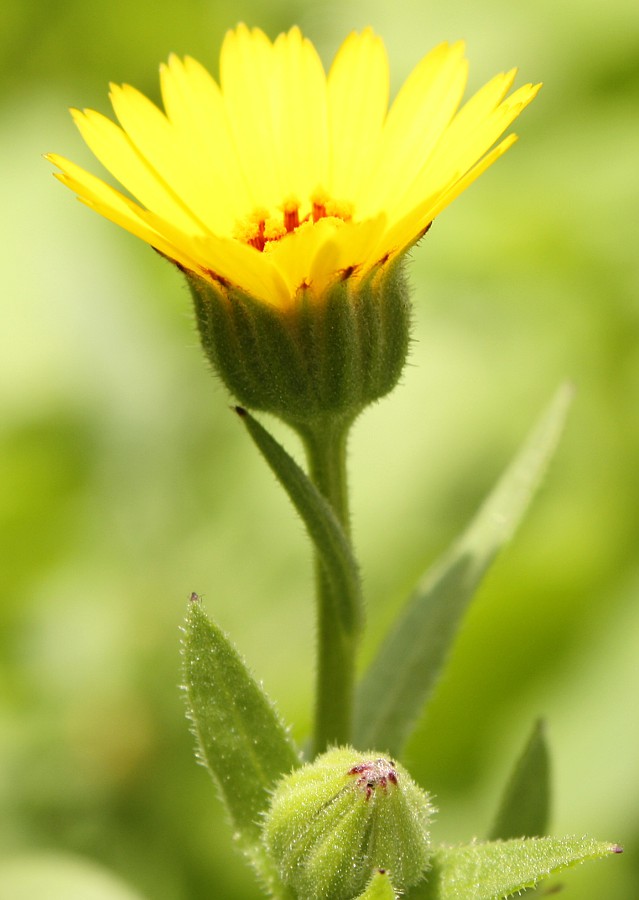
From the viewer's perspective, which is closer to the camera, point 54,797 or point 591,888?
point 591,888

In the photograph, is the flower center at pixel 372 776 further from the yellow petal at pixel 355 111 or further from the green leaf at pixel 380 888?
the yellow petal at pixel 355 111

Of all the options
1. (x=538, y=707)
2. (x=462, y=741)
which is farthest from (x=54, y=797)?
(x=538, y=707)

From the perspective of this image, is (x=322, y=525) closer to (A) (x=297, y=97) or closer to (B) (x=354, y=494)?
(A) (x=297, y=97)

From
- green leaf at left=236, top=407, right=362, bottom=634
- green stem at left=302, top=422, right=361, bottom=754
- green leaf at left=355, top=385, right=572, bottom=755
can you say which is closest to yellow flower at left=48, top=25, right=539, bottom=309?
green leaf at left=236, top=407, right=362, bottom=634

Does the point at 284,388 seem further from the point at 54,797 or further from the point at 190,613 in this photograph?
the point at 54,797

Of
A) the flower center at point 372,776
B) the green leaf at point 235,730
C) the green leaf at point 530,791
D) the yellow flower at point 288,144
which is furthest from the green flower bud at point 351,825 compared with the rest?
the yellow flower at point 288,144

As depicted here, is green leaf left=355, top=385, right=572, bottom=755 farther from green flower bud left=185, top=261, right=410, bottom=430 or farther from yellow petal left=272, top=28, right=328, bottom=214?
yellow petal left=272, top=28, right=328, bottom=214
